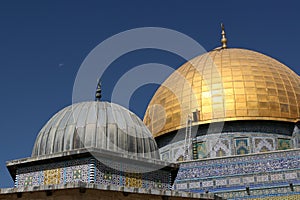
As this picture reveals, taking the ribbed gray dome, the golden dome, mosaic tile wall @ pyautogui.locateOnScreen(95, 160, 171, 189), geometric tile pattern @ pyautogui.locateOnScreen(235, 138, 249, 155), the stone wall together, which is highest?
the golden dome

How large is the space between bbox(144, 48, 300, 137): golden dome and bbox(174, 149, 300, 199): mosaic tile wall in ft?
8.89

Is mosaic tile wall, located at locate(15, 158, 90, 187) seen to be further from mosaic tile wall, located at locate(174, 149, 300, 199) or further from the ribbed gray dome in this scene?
mosaic tile wall, located at locate(174, 149, 300, 199)

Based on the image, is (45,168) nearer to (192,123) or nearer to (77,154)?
(77,154)

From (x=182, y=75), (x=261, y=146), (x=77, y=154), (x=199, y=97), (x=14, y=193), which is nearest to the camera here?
(x=14, y=193)

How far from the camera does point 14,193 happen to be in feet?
22.0

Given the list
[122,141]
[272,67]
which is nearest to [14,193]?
[122,141]

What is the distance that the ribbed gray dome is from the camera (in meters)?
8.16

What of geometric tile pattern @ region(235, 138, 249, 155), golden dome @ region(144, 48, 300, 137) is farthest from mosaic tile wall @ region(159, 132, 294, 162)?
golden dome @ region(144, 48, 300, 137)

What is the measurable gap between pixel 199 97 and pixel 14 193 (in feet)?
43.0

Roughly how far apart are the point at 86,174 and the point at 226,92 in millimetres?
11974

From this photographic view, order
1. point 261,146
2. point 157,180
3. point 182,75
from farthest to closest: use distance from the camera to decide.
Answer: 1. point 182,75
2. point 261,146
3. point 157,180

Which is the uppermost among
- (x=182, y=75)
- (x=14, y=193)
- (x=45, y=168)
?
(x=182, y=75)

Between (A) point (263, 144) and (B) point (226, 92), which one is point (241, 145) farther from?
(B) point (226, 92)

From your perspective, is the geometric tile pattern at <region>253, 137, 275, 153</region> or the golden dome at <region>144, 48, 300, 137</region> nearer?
the geometric tile pattern at <region>253, 137, 275, 153</region>
